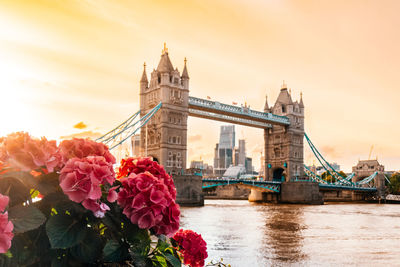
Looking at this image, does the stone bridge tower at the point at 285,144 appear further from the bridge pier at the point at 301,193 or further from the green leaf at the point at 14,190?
the green leaf at the point at 14,190

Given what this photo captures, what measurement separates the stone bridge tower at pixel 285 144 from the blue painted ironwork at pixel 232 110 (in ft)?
6.75

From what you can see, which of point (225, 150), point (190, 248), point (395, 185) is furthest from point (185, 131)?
point (225, 150)

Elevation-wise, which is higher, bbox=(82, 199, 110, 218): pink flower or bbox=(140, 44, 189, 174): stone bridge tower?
bbox=(140, 44, 189, 174): stone bridge tower

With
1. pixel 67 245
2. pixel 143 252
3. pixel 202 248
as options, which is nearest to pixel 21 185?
pixel 67 245

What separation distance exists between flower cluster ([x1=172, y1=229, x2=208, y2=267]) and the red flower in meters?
1.13

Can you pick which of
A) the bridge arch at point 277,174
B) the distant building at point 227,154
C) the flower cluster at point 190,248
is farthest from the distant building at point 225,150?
the flower cluster at point 190,248

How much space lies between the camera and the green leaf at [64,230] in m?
1.93

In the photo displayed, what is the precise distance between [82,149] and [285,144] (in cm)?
5730

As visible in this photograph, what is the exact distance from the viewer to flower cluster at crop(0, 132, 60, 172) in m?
2.10

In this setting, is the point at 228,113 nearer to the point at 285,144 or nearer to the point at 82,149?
the point at 285,144

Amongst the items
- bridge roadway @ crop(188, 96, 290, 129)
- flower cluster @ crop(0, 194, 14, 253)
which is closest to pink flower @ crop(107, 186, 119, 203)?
flower cluster @ crop(0, 194, 14, 253)

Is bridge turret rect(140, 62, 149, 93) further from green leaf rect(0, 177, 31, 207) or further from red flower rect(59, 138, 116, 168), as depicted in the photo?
green leaf rect(0, 177, 31, 207)

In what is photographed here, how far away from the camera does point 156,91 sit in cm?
4319

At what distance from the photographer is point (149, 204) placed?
2219 mm
